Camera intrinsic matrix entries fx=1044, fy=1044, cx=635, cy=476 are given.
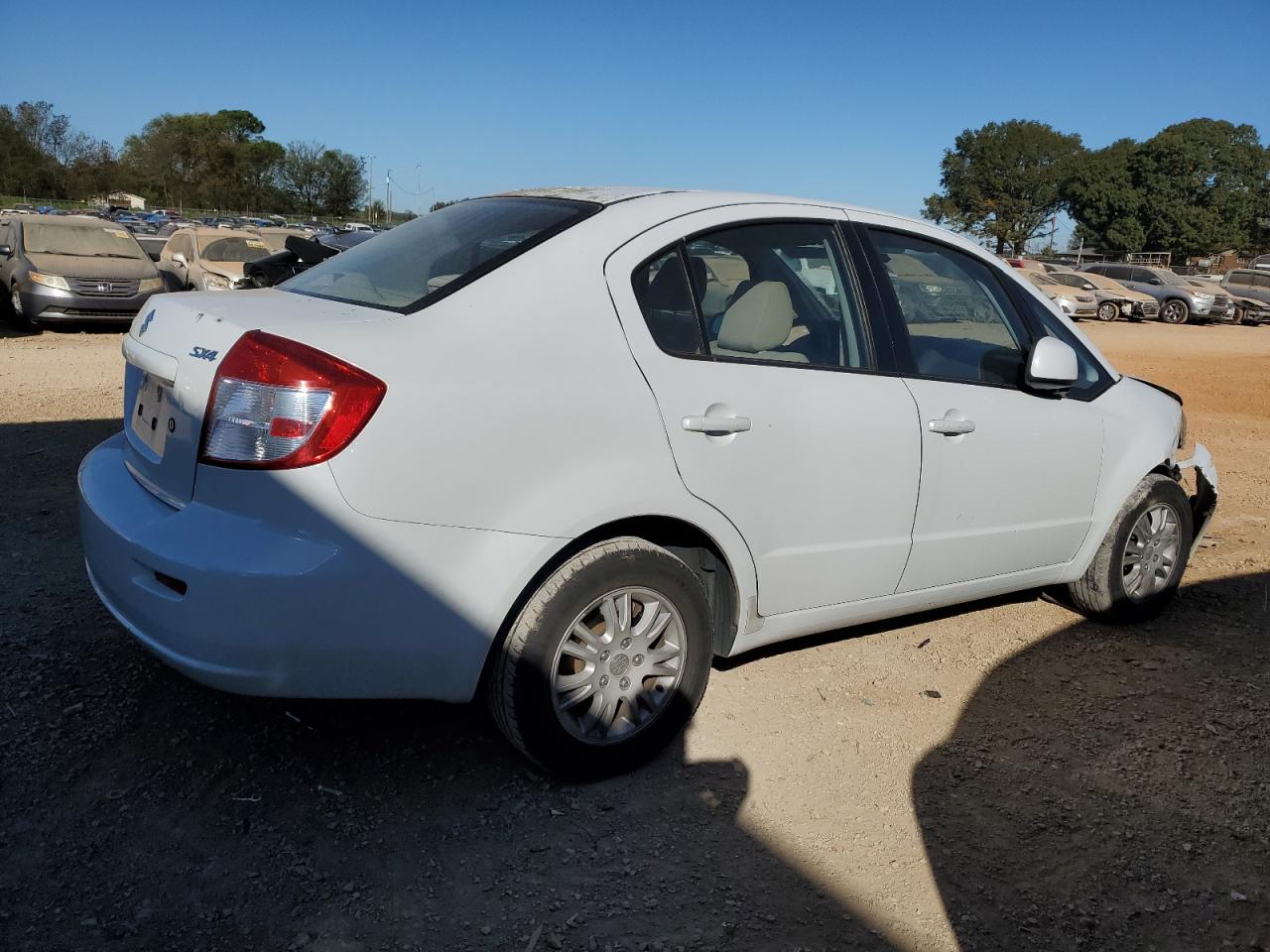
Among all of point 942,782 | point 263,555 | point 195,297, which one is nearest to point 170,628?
point 263,555

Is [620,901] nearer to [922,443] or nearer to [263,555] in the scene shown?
[263,555]

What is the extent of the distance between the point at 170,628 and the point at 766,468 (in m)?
1.68

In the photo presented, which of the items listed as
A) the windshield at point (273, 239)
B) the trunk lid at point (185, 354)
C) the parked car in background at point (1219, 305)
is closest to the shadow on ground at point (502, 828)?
the trunk lid at point (185, 354)

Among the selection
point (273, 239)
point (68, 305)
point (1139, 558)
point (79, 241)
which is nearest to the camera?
point (1139, 558)

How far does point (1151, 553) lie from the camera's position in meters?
4.58

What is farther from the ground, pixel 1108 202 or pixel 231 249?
pixel 1108 202

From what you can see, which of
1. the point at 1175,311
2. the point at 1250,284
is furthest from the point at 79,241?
the point at 1250,284

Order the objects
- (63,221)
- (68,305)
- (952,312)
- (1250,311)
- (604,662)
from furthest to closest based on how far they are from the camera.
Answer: (1250,311)
(63,221)
(68,305)
(952,312)
(604,662)

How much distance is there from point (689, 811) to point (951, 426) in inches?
61.5

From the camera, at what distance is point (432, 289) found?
2.88 metres

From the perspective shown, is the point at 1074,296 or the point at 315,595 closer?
the point at 315,595

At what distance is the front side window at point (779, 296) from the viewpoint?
3.21m

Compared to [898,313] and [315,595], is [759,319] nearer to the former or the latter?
[898,313]

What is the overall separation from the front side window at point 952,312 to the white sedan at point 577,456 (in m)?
0.01
